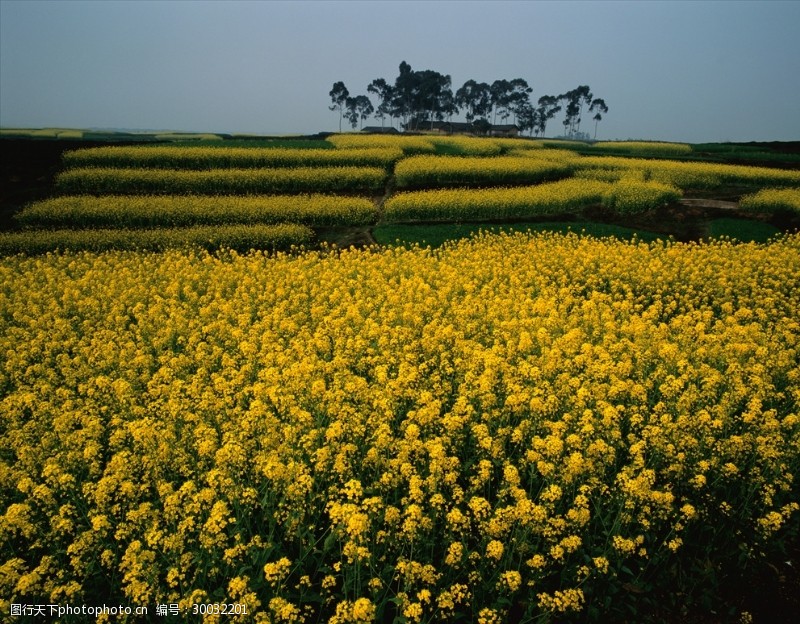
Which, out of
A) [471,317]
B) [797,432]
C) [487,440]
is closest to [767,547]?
[797,432]

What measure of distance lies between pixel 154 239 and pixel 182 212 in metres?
3.53

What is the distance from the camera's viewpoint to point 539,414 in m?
6.61

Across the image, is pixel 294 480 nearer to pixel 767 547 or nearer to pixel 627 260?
pixel 767 547

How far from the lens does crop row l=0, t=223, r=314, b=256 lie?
2105 cm

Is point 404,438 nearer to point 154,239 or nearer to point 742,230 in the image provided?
point 154,239

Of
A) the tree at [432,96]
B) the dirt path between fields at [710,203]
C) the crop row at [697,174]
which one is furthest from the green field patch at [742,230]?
the tree at [432,96]

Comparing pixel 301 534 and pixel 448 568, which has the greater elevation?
pixel 301 534

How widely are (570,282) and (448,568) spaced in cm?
1146

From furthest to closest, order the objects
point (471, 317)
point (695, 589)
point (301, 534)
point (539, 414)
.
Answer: point (471, 317) < point (539, 414) < point (695, 589) < point (301, 534)

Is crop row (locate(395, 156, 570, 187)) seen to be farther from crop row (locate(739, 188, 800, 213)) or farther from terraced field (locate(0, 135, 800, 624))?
terraced field (locate(0, 135, 800, 624))

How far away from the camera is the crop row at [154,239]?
21047 millimetres

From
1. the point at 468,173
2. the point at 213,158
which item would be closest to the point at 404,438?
the point at 468,173

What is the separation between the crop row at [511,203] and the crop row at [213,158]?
413 inches

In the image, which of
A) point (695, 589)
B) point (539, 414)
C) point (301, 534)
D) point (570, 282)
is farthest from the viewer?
point (570, 282)
